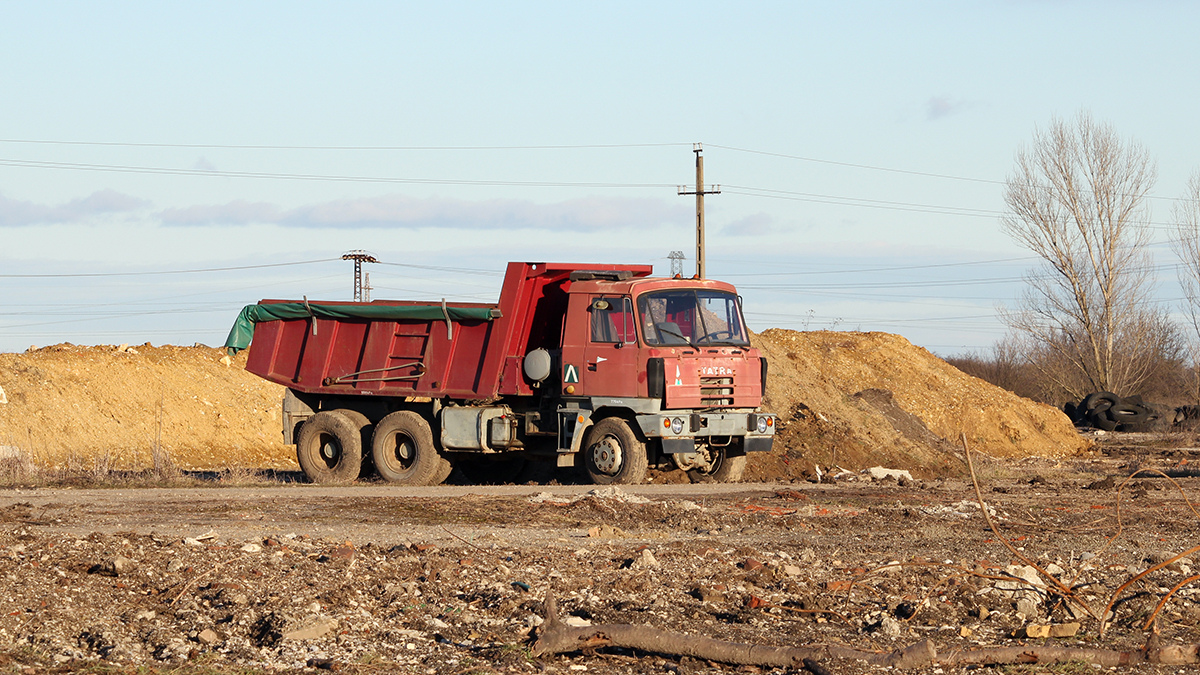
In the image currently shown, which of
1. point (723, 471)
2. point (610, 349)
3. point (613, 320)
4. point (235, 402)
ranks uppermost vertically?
point (613, 320)

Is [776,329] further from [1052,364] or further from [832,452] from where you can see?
[1052,364]

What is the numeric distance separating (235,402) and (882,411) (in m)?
19.2

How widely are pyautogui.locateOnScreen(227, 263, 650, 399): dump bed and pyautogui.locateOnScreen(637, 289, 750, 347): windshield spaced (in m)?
0.97

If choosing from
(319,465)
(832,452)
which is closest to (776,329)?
(832,452)

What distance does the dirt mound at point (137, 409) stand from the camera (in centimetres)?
3127

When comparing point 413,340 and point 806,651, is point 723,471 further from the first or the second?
point 806,651

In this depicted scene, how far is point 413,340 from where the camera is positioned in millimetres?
19188

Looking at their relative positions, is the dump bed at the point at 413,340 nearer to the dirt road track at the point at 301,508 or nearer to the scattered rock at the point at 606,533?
the dirt road track at the point at 301,508


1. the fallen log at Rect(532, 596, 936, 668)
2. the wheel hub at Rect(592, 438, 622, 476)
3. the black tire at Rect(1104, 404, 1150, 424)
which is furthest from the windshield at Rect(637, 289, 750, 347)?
the black tire at Rect(1104, 404, 1150, 424)

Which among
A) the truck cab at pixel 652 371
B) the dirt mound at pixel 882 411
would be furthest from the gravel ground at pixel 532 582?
the dirt mound at pixel 882 411

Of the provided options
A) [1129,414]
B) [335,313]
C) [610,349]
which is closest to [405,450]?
[335,313]

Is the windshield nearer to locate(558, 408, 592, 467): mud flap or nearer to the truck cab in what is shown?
the truck cab

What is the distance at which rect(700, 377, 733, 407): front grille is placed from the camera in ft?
58.6

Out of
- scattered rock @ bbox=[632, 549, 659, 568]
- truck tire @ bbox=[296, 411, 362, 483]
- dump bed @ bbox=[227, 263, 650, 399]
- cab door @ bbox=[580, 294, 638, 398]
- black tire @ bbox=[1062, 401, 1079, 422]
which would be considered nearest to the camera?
scattered rock @ bbox=[632, 549, 659, 568]
